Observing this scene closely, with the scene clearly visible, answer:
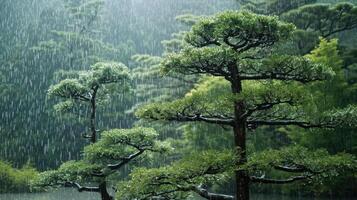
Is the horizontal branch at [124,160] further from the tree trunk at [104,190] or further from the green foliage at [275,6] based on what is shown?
the green foliage at [275,6]

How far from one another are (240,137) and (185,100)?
835 millimetres

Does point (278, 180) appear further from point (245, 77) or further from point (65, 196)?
point (65, 196)

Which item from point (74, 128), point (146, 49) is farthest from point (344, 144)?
point (146, 49)

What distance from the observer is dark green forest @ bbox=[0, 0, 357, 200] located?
5.26m

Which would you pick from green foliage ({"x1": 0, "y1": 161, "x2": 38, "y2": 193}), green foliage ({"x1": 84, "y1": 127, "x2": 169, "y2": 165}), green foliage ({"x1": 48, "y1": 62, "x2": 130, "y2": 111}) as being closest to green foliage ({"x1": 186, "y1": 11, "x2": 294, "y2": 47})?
green foliage ({"x1": 84, "y1": 127, "x2": 169, "y2": 165})

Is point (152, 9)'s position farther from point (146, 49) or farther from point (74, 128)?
point (74, 128)

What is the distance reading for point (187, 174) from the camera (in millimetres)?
5152

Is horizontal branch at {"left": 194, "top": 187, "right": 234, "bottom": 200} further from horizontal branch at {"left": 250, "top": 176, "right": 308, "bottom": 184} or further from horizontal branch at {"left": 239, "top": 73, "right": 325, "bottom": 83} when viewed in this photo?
horizontal branch at {"left": 239, "top": 73, "right": 325, "bottom": 83}

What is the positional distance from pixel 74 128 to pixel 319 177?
19376 mm

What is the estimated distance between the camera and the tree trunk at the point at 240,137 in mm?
5453

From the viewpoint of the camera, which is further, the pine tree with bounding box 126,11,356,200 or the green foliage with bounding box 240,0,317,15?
the green foliage with bounding box 240,0,317,15

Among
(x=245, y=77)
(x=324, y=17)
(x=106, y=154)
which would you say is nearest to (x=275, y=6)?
(x=324, y=17)

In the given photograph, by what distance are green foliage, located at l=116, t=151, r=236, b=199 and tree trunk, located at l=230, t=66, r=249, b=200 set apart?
0.32 m

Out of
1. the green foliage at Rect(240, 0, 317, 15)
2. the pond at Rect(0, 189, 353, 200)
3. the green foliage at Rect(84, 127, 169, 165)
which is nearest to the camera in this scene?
the green foliage at Rect(84, 127, 169, 165)
